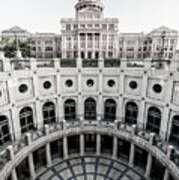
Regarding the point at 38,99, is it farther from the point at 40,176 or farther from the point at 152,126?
the point at 152,126

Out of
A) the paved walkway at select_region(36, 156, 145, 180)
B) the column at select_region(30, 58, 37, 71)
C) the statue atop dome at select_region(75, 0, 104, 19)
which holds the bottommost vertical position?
the paved walkway at select_region(36, 156, 145, 180)

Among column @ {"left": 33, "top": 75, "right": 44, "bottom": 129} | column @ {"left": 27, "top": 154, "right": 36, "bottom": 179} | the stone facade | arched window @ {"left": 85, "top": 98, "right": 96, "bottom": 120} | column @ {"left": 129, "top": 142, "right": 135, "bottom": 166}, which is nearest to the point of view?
column @ {"left": 27, "top": 154, "right": 36, "bottom": 179}

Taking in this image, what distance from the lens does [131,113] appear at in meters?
18.8

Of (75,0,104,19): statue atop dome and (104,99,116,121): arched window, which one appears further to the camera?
(75,0,104,19): statue atop dome

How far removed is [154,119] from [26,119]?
16.7 metres

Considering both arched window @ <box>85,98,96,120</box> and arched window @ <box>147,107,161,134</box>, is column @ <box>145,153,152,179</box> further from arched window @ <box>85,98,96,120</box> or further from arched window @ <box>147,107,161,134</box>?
arched window @ <box>85,98,96,120</box>

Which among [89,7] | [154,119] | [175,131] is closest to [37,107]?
[154,119]

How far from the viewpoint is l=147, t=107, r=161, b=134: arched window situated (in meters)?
16.7

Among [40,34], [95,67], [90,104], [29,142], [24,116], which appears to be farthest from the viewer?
[40,34]

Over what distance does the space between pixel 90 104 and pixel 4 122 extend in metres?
11.2

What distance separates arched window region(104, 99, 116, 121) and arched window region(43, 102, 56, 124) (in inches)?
308

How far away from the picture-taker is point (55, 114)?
19141 mm

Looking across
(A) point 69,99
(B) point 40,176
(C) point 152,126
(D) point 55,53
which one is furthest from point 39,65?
(D) point 55,53

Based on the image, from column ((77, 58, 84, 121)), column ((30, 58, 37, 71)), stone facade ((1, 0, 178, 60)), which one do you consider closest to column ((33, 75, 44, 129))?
column ((30, 58, 37, 71))
